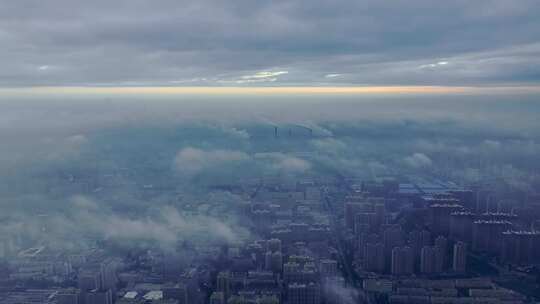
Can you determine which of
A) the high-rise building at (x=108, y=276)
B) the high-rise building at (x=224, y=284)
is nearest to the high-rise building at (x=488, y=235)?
the high-rise building at (x=224, y=284)

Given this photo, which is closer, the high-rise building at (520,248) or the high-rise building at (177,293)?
the high-rise building at (177,293)

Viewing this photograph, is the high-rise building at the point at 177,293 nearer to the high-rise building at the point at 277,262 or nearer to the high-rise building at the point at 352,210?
the high-rise building at the point at 277,262

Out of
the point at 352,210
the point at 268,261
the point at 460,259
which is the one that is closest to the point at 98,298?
the point at 268,261

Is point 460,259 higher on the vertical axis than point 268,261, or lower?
lower

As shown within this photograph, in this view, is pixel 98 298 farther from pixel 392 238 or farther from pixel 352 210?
pixel 352 210

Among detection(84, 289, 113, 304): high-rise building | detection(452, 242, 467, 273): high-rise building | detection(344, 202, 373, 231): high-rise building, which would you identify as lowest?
detection(452, 242, 467, 273): high-rise building

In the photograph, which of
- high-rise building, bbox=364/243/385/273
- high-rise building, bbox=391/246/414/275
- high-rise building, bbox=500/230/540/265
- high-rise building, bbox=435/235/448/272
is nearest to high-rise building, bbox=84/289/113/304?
high-rise building, bbox=364/243/385/273

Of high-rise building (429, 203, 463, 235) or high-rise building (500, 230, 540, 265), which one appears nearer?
high-rise building (500, 230, 540, 265)

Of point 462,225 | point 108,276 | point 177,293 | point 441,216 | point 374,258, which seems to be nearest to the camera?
point 177,293

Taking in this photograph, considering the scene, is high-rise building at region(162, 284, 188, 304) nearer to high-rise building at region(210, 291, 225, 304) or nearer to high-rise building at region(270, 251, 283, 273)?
high-rise building at region(210, 291, 225, 304)
